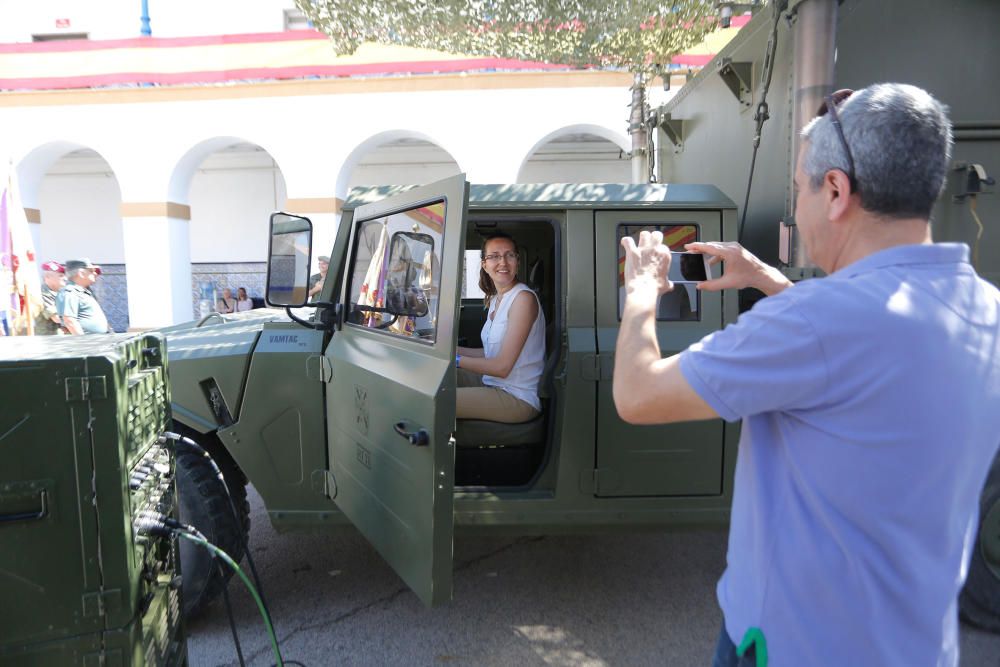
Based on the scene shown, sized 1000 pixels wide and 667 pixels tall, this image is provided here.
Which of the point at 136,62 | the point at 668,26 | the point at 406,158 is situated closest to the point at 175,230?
the point at 136,62

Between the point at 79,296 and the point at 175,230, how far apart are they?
5.95m

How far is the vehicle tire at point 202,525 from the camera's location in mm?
2818

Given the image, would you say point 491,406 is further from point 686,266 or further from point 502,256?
point 686,266

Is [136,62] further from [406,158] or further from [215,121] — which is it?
[406,158]

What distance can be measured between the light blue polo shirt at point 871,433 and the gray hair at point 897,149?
8 cm

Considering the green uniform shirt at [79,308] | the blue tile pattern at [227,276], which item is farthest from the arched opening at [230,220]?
the green uniform shirt at [79,308]

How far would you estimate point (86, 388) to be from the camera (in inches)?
63.2

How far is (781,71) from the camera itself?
10.2 feet

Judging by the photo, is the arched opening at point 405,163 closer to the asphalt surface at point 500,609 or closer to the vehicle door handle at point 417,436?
the asphalt surface at point 500,609

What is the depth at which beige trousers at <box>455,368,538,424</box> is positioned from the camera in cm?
299

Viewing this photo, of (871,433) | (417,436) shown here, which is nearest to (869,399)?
(871,433)

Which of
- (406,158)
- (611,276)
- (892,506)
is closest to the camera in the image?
(892,506)

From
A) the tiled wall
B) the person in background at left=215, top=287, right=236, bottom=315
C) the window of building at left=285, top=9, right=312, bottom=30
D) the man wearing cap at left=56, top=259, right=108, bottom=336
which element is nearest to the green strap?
the man wearing cap at left=56, top=259, right=108, bottom=336

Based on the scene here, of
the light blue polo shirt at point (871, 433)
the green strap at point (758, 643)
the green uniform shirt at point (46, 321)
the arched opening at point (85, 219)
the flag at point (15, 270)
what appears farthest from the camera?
the arched opening at point (85, 219)
